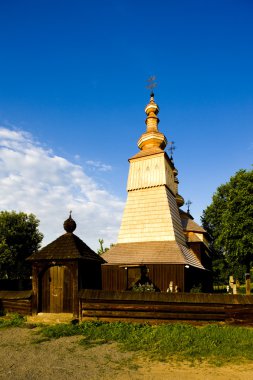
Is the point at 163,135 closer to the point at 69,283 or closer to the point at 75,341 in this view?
the point at 69,283

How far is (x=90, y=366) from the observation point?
696 centimetres

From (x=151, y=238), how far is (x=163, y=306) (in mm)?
11728

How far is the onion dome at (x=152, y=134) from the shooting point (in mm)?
28234

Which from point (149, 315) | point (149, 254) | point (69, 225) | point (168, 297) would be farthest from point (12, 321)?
point (149, 254)

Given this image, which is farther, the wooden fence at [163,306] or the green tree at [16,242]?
the green tree at [16,242]

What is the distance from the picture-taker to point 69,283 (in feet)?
41.0

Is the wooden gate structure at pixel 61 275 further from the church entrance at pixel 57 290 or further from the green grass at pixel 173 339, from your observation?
the green grass at pixel 173 339

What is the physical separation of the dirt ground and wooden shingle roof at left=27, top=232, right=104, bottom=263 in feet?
13.3

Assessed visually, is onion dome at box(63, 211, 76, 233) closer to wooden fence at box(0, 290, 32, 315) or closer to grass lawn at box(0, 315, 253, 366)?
wooden fence at box(0, 290, 32, 315)

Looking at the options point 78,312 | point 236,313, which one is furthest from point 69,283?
point 236,313

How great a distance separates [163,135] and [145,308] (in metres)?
20.4

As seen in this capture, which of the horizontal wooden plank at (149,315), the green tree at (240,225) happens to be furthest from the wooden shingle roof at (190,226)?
the horizontal wooden plank at (149,315)

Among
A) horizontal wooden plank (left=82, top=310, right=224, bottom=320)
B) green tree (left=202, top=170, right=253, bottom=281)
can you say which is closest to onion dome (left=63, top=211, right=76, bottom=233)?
horizontal wooden plank (left=82, top=310, right=224, bottom=320)

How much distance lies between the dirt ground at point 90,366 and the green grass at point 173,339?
471 mm
